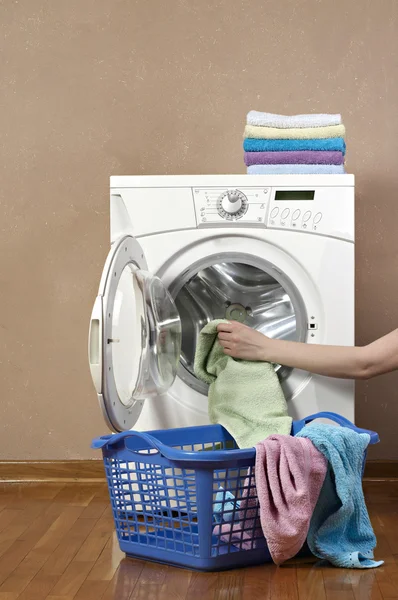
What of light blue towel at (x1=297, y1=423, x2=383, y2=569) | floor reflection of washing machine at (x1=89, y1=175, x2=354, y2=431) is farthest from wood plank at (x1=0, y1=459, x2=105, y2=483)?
light blue towel at (x1=297, y1=423, x2=383, y2=569)

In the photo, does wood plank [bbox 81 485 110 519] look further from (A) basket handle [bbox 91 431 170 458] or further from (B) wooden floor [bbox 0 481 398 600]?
(A) basket handle [bbox 91 431 170 458]

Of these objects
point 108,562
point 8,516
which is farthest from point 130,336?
point 8,516

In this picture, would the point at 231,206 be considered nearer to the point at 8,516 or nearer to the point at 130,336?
the point at 130,336

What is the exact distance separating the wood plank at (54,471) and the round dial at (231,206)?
1075 millimetres

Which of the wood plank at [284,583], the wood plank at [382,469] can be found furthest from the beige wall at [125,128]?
the wood plank at [284,583]

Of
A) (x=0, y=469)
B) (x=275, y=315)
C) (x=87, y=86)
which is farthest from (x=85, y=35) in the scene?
(x=0, y=469)

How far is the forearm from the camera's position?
205 centimetres

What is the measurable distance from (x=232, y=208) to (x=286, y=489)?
2.52ft

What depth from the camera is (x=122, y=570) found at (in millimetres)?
1823

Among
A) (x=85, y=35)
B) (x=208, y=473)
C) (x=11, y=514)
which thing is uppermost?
(x=85, y=35)

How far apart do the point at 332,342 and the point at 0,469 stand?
1286 millimetres

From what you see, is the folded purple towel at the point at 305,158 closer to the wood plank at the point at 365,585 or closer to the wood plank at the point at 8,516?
the wood plank at the point at 365,585

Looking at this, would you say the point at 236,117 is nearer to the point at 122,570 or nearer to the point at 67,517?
the point at 67,517

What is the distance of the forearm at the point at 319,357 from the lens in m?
2.05
